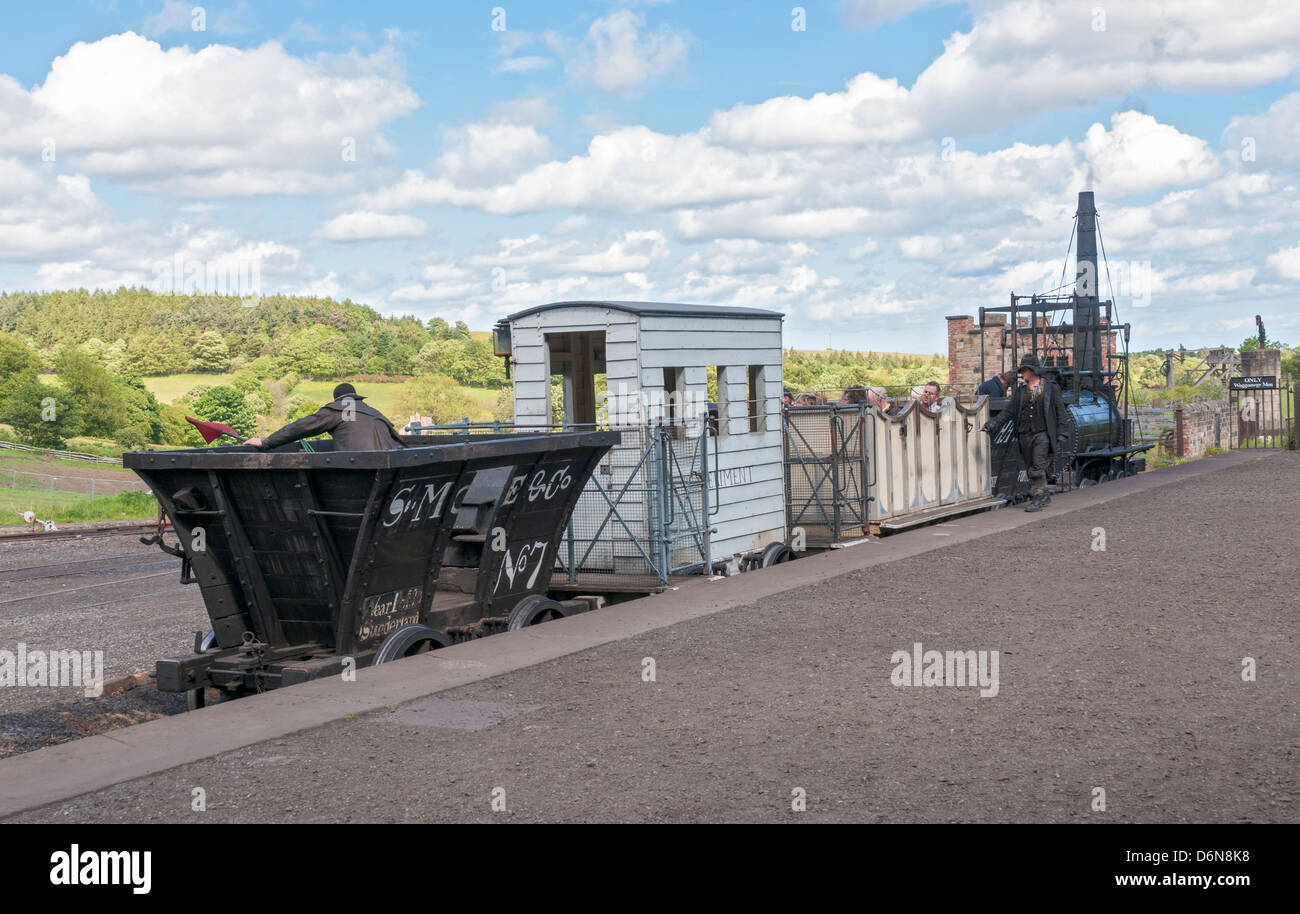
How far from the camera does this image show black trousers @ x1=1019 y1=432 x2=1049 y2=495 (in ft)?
62.2

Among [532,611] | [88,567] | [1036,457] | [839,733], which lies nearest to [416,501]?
[532,611]

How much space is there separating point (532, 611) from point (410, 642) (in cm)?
158

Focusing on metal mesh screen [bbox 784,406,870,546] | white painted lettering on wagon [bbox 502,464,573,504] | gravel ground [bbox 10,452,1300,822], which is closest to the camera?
gravel ground [bbox 10,452,1300,822]

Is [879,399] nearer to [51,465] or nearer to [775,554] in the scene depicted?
[775,554]

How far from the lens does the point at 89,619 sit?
43.0 ft

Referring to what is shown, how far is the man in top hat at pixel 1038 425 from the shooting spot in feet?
61.7

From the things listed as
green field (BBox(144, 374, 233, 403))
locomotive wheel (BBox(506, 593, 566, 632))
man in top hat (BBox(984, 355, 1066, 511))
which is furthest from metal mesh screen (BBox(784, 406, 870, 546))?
green field (BBox(144, 374, 233, 403))

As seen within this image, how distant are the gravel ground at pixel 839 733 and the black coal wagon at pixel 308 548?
1.12 metres

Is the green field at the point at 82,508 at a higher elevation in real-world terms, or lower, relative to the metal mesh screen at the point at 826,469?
lower

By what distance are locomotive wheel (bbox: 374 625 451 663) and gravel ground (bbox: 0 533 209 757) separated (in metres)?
1.84

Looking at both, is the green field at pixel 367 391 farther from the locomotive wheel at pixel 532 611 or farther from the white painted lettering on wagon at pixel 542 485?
the white painted lettering on wagon at pixel 542 485

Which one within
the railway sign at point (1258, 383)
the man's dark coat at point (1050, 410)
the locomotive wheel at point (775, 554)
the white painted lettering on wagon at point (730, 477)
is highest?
the railway sign at point (1258, 383)

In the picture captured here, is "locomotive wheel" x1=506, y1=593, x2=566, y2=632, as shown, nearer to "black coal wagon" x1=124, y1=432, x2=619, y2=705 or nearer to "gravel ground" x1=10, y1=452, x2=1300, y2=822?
"black coal wagon" x1=124, y1=432, x2=619, y2=705

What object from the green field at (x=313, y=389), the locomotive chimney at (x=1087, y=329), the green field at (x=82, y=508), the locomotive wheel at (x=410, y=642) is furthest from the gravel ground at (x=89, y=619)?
the green field at (x=313, y=389)
